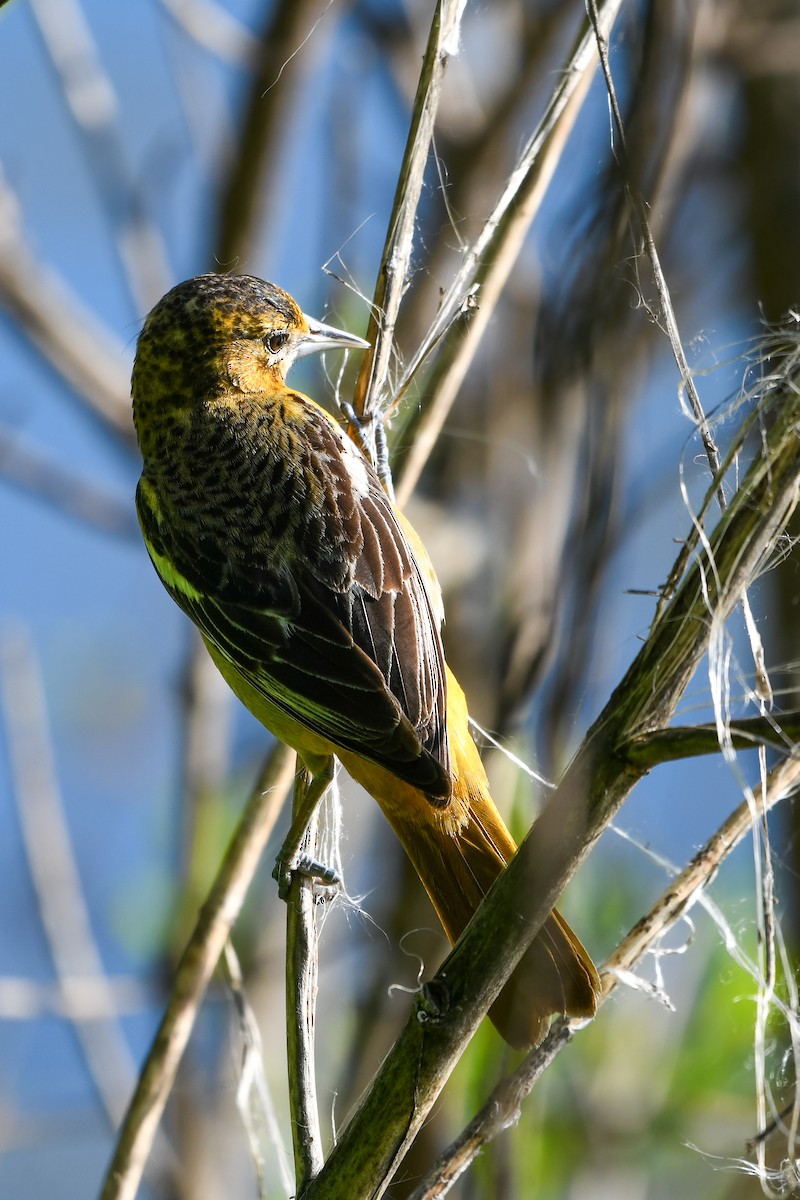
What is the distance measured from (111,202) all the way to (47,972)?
3664mm

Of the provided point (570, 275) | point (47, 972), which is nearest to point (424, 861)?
point (570, 275)

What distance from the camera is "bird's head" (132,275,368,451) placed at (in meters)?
3.86

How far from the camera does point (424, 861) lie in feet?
9.80

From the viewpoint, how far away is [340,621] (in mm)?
3180

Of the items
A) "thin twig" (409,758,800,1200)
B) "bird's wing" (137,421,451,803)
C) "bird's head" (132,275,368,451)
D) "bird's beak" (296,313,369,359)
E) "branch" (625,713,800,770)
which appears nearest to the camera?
"branch" (625,713,800,770)

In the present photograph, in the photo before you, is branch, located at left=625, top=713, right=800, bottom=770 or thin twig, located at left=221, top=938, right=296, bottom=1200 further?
thin twig, located at left=221, top=938, right=296, bottom=1200

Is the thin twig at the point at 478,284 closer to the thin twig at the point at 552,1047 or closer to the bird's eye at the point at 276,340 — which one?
the bird's eye at the point at 276,340

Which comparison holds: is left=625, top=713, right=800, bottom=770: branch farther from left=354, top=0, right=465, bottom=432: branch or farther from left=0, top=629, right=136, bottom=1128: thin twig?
left=0, top=629, right=136, bottom=1128: thin twig

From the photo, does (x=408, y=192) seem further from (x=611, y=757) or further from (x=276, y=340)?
(x=611, y=757)

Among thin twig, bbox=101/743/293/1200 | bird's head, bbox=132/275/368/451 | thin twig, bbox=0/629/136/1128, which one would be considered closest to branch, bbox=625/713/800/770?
thin twig, bbox=101/743/293/1200

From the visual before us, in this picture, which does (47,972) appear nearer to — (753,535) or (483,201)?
(483,201)

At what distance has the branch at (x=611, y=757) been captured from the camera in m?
1.67

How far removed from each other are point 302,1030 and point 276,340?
2.27m

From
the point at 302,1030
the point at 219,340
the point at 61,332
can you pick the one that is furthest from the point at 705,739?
the point at 61,332
